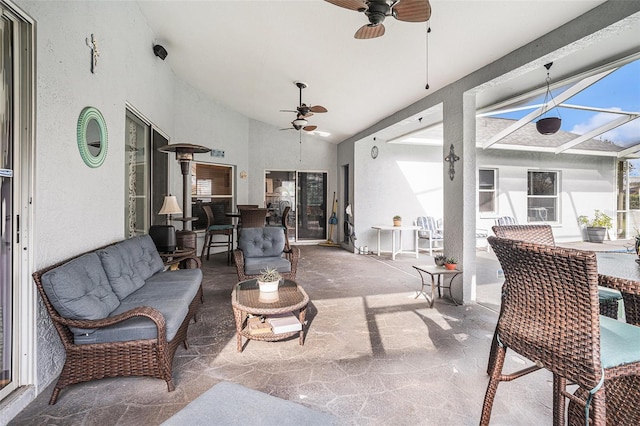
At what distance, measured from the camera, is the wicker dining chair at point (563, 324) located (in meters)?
1.27

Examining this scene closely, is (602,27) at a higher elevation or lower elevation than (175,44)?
lower

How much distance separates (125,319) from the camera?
2.01 m

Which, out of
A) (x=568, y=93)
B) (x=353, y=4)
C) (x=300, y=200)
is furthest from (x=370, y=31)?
(x=300, y=200)

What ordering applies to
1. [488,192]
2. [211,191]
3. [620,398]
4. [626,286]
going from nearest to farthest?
[626,286], [620,398], [211,191], [488,192]

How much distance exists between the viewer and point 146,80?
4.41 meters

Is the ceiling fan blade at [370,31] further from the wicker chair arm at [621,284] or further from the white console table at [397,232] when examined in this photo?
the white console table at [397,232]

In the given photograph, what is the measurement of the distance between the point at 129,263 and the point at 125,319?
1.01m

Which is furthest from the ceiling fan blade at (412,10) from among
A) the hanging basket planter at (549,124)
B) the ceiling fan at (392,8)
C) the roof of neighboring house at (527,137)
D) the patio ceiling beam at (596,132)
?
the patio ceiling beam at (596,132)

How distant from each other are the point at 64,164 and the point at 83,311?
1.11m

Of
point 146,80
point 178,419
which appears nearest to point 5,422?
point 178,419

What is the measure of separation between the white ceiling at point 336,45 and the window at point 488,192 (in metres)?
4.18

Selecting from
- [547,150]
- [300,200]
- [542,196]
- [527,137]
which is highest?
[527,137]

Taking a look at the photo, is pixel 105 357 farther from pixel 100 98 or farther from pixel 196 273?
pixel 100 98

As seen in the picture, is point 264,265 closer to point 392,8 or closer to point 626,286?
point 392,8
